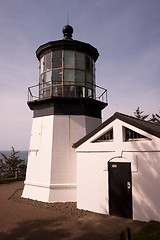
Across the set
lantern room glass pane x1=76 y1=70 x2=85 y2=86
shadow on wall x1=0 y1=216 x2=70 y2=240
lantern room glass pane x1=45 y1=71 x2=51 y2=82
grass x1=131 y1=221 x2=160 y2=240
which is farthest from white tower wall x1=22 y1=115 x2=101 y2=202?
grass x1=131 y1=221 x2=160 y2=240

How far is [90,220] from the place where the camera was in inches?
339

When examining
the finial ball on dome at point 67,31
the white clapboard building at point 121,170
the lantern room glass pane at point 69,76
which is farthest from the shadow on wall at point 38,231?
the finial ball on dome at point 67,31

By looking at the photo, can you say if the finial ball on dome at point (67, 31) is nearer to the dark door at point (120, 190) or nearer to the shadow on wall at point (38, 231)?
the dark door at point (120, 190)

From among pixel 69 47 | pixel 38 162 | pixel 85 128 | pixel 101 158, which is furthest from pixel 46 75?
pixel 101 158

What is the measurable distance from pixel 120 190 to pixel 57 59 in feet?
31.9

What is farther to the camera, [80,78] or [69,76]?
[80,78]

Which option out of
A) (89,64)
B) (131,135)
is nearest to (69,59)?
(89,64)

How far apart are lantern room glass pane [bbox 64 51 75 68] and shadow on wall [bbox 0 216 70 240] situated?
991 cm

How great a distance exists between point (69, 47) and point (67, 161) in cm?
815

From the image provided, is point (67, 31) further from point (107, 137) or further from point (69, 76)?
point (107, 137)

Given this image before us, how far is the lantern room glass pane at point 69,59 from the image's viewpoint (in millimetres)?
13383

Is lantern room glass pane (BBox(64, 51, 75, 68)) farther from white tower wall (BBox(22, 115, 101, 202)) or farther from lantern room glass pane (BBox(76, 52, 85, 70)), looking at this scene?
white tower wall (BBox(22, 115, 101, 202))

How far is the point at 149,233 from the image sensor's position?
6.61m

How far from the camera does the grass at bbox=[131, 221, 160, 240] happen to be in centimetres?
627
